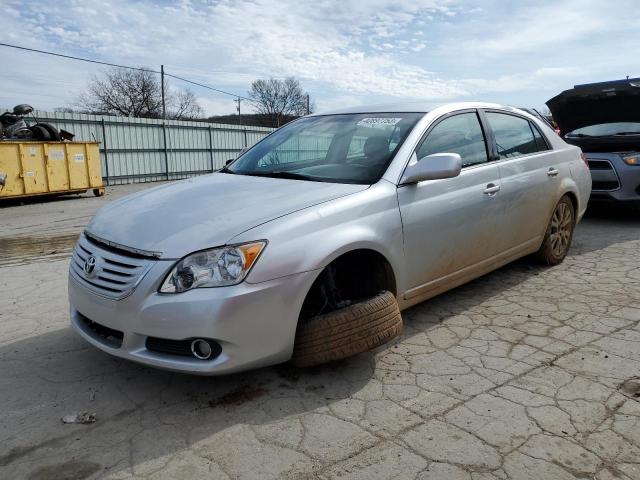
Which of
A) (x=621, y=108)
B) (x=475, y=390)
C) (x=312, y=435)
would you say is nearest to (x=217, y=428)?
(x=312, y=435)

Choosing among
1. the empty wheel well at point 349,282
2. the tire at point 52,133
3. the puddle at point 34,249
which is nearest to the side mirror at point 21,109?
the tire at point 52,133

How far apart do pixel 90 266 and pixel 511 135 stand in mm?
3508

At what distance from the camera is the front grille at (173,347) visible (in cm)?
256

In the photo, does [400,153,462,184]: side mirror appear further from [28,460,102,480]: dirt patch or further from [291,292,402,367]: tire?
[28,460,102,480]: dirt patch

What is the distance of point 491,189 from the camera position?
Result: 155 inches

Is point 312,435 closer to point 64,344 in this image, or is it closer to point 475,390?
point 475,390

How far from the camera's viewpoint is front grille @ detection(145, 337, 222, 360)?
2.56 m

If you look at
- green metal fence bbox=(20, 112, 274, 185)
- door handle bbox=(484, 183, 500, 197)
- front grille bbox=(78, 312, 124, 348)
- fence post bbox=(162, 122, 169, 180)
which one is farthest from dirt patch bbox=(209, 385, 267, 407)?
fence post bbox=(162, 122, 169, 180)

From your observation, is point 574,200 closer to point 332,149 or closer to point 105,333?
point 332,149

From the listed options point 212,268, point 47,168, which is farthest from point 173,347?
point 47,168

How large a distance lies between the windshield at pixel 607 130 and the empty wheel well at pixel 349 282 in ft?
21.6

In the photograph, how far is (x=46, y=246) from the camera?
23.5 feet

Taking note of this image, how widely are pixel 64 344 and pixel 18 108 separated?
12.1 metres

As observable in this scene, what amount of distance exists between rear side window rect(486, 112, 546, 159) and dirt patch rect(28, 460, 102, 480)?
356 cm
